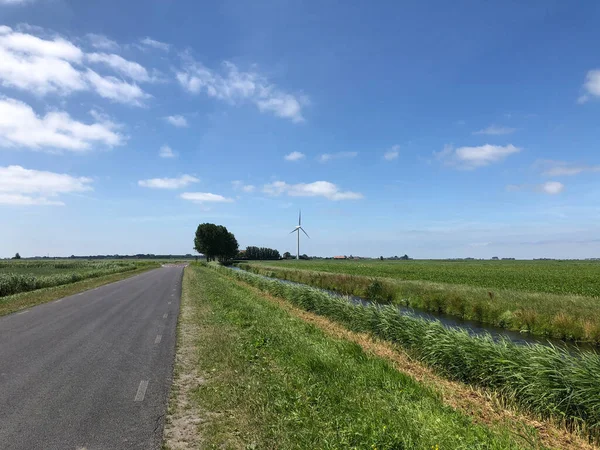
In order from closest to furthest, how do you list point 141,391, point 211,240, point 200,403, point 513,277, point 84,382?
point 200,403 → point 141,391 → point 84,382 → point 513,277 → point 211,240

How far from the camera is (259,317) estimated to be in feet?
54.4

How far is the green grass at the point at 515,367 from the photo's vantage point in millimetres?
7312

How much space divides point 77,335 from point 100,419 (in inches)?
328

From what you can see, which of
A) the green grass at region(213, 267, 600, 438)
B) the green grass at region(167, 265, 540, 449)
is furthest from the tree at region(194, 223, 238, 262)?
the green grass at region(167, 265, 540, 449)

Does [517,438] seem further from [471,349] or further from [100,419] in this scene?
[100,419]

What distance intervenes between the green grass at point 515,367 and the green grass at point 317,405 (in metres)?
1.50

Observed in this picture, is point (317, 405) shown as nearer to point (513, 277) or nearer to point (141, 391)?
point (141, 391)

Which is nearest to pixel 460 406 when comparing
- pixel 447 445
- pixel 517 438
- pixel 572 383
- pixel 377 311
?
pixel 517 438

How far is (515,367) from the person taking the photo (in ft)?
28.9

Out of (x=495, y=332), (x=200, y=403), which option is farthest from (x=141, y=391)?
(x=495, y=332)

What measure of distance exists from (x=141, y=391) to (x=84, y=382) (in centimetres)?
153

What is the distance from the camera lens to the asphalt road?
5.59m

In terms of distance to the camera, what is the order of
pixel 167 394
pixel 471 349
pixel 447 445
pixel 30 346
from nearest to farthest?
pixel 447 445 < pixel 167 394 < pixel 471 349 < pixel 30 346

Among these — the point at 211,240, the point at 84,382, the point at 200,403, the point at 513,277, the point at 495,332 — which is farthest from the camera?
the point at 211,240
